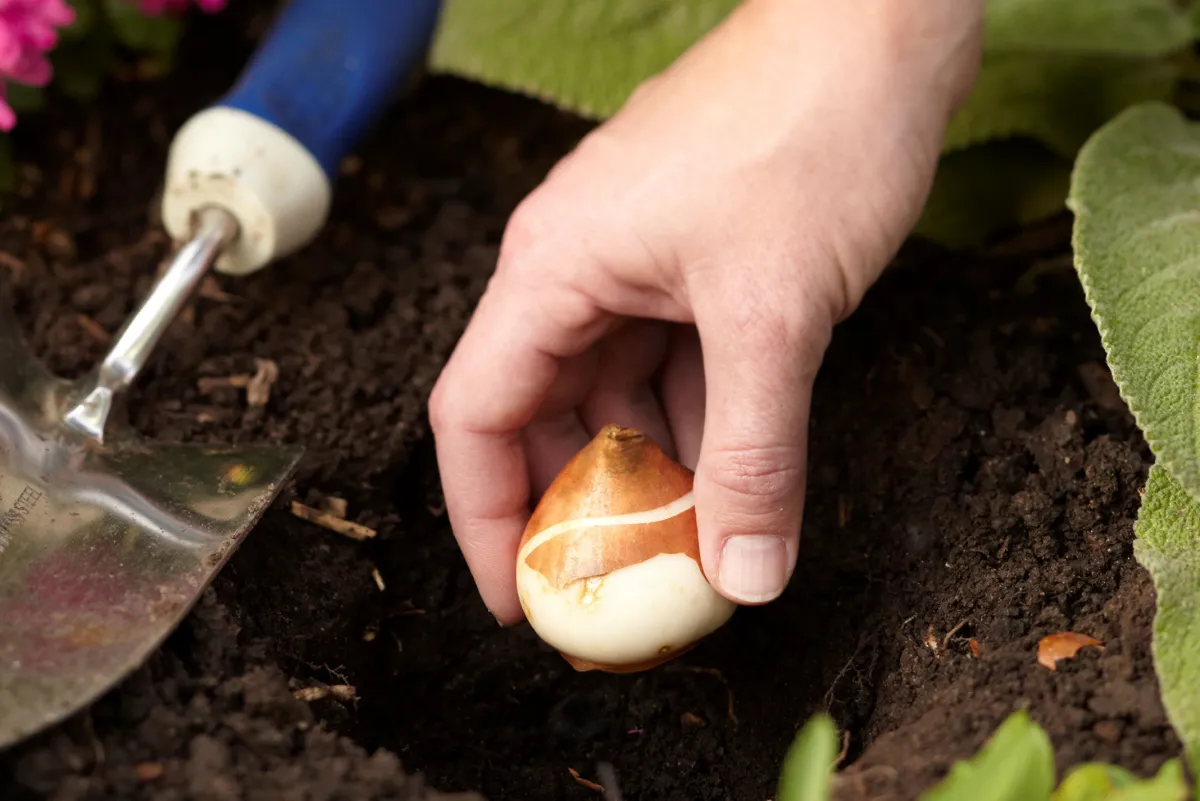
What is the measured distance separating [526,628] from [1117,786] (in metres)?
0.63

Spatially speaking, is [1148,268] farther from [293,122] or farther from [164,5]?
[164,5]

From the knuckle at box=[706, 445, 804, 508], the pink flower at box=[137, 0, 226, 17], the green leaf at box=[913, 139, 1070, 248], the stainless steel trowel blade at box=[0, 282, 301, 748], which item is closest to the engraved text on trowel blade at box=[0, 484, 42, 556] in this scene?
the stainless steel trowel blade at box=[0, 282, 301, 748]

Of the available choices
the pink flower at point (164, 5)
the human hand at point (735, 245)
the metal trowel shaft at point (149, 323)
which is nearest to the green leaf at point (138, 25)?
the pink flower at point (164, 5)

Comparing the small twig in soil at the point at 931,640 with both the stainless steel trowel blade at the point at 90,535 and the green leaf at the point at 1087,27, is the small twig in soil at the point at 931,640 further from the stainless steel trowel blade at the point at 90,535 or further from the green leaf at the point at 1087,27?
the green leaf at the point at 1087,27

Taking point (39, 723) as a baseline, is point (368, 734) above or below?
below

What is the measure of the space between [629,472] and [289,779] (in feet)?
1.16

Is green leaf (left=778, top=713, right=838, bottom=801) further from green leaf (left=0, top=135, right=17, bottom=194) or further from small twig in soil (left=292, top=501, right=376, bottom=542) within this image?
green leaf (left=0, top=135, right=17, bottom=194)

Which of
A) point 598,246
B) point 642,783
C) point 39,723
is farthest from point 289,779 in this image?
point 598,246

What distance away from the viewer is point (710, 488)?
3.12 feet

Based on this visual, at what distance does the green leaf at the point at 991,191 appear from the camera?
142cm

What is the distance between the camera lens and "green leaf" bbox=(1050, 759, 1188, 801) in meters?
0.62

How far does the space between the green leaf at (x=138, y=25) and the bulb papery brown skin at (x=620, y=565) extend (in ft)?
2.98

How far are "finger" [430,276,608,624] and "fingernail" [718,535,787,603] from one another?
0.80ft

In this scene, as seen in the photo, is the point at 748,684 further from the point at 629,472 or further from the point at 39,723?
the point at 39,723
